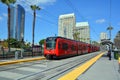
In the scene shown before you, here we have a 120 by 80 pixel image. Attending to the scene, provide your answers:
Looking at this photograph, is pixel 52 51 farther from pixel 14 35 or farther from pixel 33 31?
pixel 14 35

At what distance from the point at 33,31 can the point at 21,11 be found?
44.4 metres

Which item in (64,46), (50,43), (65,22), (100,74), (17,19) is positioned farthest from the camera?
(17,19)

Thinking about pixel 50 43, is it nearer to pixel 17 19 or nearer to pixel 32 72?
pixel 32 72

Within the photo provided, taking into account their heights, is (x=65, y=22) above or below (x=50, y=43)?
above

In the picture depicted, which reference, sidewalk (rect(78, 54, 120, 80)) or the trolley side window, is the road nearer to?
sidewalk (rect(78, 54, 120, 80))

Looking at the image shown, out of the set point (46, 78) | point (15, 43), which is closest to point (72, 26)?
point (15, 43)

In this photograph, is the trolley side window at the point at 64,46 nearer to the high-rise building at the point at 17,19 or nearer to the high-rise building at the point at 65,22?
the high-rise building at the point at 65,22

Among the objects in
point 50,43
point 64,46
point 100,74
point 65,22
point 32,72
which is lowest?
point 100,74

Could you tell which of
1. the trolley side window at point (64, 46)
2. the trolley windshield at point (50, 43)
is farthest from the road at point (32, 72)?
the trolley side window at point (64, 46)

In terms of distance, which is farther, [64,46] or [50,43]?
[64,46]

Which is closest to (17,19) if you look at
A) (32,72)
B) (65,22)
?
(65,22)

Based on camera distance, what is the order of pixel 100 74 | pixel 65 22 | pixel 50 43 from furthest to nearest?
pixel 65 22, pixel 50 43, pixel 100 74

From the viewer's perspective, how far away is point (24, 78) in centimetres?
1358

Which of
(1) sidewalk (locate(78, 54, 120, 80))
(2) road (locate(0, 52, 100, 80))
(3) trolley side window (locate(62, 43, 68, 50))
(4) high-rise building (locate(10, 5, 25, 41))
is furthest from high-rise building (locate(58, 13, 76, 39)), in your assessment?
(1) sidewalk (locate(78, 54, 120, 80))
